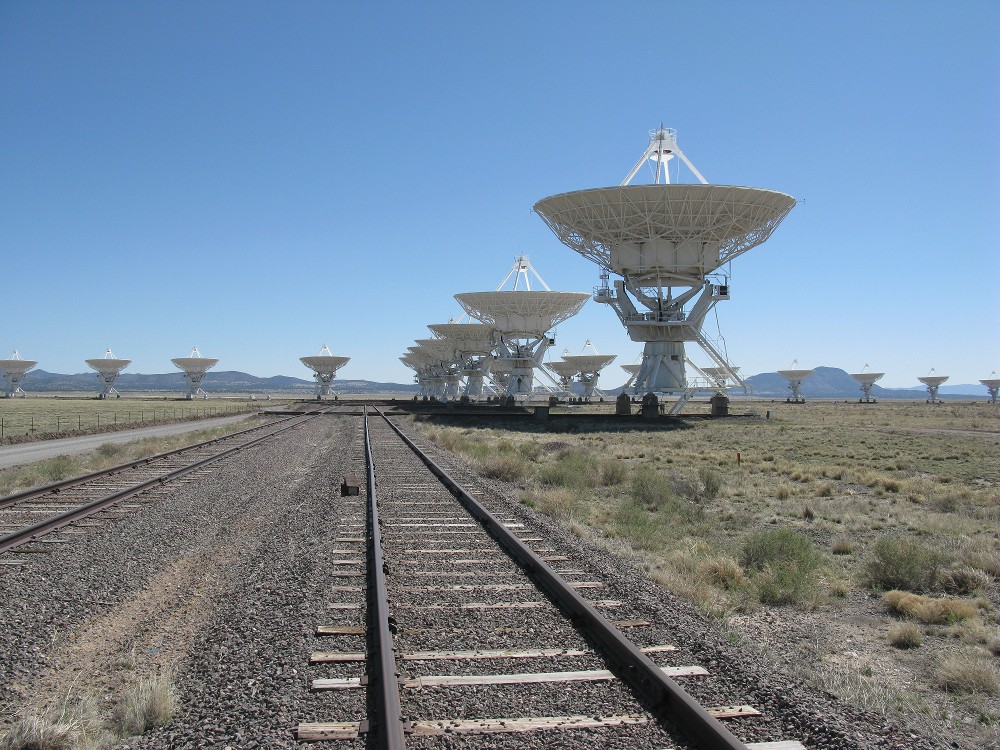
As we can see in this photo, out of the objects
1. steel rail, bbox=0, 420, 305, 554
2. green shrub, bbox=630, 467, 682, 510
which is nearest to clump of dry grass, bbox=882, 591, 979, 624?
green shrub, bbox=630, 467, 682, 510

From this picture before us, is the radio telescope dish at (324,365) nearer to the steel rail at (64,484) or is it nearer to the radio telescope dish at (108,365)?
the radio telescope dish at (108,365)

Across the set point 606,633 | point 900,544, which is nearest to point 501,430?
point 900,544

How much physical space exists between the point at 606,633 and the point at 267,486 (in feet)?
34.2

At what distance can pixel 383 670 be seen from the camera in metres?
4.64

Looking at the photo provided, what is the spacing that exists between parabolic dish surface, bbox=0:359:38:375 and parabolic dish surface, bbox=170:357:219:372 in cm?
1858

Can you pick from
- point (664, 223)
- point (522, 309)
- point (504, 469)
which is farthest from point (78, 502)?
point (522, 309)

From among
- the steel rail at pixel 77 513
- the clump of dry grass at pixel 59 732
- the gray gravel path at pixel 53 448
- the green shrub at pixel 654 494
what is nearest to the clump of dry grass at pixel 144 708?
the clump of dry grass at pixel 59 732

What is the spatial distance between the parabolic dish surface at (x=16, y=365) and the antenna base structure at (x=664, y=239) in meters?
89.7

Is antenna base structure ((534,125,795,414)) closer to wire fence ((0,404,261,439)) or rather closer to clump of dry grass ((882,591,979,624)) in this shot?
wire fence ((0,404,261,439))

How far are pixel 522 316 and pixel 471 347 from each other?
77.6ft

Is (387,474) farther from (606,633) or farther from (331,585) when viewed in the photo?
(606,633)

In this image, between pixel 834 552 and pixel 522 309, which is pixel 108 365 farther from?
pixel 834 552

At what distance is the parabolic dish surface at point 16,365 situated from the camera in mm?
106250

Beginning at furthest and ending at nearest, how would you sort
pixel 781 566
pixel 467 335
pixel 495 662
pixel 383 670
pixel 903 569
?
pixel 467 335 → pixel 781 566 → pixel 903 569 → pixel 495 662 → pixel 383 670
